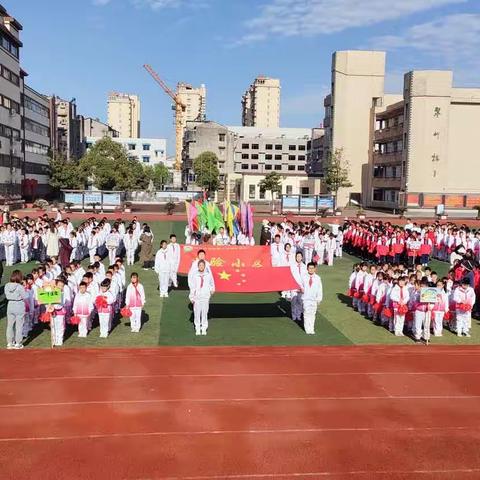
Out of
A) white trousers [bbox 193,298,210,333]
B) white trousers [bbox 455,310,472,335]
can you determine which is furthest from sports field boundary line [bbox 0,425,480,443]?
white trousers [bbox 455,310,472,335]

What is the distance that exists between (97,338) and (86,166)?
49.3m

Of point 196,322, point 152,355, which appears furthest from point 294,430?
point 196,322

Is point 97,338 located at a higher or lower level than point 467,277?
lower

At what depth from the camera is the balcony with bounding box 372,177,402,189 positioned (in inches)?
2286

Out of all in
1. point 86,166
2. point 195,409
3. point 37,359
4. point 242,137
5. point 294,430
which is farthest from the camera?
point 242,137

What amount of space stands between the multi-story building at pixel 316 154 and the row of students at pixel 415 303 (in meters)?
71.5

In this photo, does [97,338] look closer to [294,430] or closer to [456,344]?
[294,430]

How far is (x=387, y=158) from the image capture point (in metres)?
60.6

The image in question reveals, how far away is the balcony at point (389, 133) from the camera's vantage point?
5722 centimetres

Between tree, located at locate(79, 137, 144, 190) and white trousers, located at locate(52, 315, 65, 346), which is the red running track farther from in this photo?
tree, located at locate(79, 137, 144, 190)

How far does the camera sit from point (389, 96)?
2544 inches

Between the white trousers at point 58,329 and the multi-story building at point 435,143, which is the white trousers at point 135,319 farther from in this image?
the multi-story building at point 435,143

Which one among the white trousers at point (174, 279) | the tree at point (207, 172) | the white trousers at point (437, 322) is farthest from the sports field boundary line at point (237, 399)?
the tree at point (207, 172)

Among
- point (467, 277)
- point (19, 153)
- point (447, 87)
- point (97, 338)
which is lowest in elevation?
point (97, 338)
